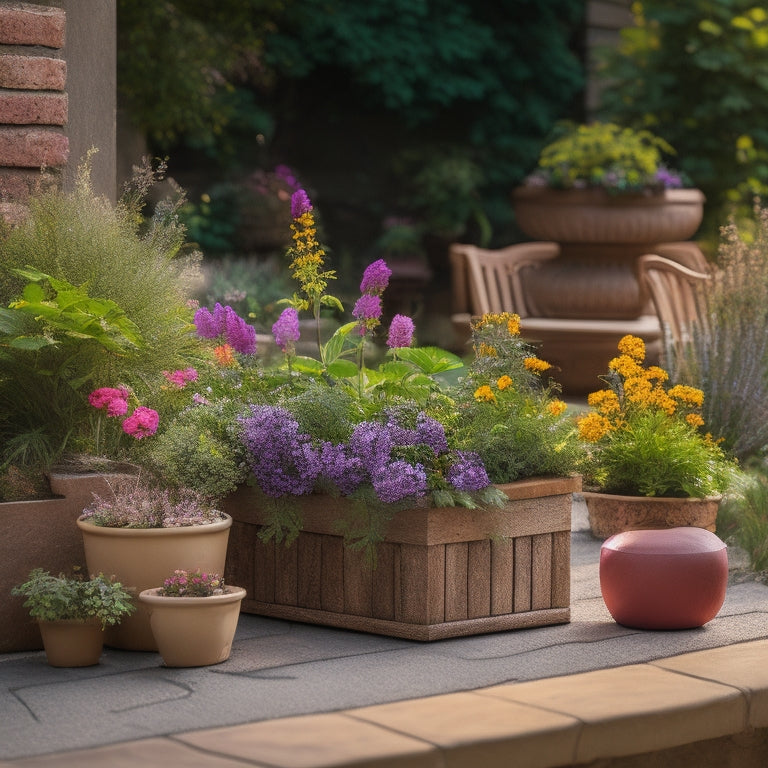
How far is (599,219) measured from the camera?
7910mm

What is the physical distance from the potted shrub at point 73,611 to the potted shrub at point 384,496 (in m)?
0.42

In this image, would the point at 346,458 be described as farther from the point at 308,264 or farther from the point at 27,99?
the point at 27,99

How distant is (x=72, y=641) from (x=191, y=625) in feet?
0.93

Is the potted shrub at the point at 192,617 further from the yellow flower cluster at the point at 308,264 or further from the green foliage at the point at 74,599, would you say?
the yellow flower cluster at the point at 308,264

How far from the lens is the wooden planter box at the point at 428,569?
11.4 ft

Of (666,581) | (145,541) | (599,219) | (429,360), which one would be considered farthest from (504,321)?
(599,219)

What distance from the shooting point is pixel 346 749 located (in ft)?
8.36

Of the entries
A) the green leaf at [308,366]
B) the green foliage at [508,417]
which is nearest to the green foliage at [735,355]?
the green foliage at [508,417]

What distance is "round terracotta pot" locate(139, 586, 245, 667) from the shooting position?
3.21 metres

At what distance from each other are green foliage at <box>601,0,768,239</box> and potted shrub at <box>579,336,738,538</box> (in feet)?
17.5

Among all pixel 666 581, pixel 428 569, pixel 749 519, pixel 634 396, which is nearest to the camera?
pixel 428 569

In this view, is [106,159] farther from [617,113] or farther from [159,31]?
[617,113]

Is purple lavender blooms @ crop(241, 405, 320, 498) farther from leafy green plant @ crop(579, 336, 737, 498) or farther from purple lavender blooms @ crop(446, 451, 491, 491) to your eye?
leafy green plant @ crop(579, 336, 737, 498)

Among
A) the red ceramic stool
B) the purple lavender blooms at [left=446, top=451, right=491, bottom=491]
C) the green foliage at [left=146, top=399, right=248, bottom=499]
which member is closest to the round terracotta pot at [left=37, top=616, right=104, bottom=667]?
the green foliage at [left=146, top=399, right=248, bottom=499]
